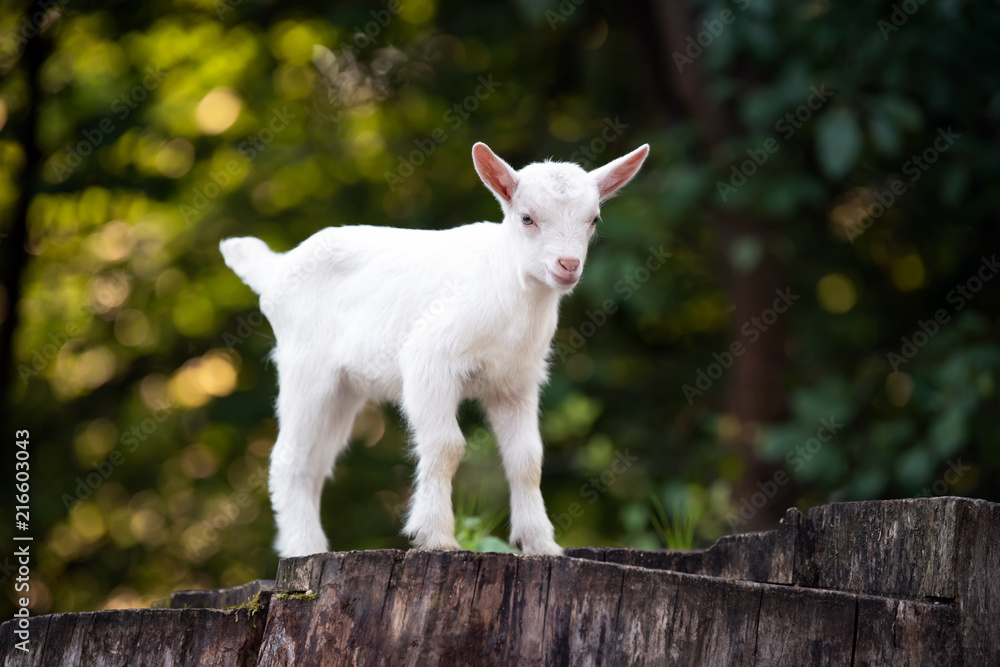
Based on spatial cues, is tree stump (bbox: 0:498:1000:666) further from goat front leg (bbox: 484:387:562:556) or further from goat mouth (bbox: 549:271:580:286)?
goat mouth (bbox: 549:271:580:286)

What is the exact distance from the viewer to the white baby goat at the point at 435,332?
3.79 meters

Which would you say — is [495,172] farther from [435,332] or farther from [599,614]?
[599,614]

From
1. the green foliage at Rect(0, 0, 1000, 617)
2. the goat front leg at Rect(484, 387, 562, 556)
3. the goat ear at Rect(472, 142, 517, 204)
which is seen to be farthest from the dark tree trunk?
the goat ear at Rect(472, 142, 517, 204)

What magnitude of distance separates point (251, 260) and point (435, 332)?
1544mm

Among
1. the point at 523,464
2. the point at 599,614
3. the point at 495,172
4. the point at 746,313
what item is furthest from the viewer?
the point at 746,313

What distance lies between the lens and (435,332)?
3953mm

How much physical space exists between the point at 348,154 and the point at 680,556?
652cm

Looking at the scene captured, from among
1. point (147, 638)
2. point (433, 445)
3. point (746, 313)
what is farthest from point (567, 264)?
point (746, 313)

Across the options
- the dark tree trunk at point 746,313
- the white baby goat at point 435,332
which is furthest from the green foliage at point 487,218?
the white baby goat at point 435,332

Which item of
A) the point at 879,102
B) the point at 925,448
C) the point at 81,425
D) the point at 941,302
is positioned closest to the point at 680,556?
the point at 925,448

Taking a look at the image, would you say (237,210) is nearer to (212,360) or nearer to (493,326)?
(212,360)

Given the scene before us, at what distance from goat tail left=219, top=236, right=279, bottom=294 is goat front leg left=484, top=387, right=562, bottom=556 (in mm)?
1501

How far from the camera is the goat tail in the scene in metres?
4.94

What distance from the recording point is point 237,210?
371 inches
